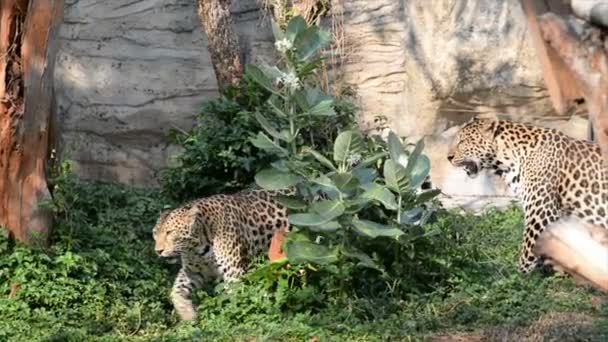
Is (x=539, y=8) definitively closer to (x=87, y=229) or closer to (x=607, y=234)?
(x=607, y=234)

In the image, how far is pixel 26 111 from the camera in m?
10.2

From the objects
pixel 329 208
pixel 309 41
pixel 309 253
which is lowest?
pixel 309 253

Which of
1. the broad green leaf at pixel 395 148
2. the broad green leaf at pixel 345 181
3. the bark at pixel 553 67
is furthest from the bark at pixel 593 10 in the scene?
the broad green leaf at pixel 395 148

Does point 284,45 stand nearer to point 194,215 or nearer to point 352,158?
point 352,158

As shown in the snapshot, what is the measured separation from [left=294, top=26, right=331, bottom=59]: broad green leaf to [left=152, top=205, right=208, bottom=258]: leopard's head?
1.74 meters

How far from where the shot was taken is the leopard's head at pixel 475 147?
12242 mm

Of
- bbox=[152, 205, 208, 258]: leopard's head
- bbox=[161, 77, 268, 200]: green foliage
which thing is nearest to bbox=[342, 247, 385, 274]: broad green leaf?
bbox=[152, 205, 208, 258]: leopard's head

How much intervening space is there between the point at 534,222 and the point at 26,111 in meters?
4.60

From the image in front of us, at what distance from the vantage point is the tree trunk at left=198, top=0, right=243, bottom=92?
14.2m

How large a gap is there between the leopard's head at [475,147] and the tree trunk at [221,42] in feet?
9.58

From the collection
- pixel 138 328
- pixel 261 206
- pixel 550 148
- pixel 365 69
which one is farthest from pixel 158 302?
pixel 365 69

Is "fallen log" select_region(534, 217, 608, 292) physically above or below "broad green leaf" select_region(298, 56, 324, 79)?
above

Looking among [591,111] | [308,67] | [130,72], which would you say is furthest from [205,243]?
[591,111]

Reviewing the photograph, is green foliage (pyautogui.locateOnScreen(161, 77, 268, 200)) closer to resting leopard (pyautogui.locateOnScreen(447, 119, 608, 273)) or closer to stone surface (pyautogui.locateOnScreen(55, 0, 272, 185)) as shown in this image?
resting leopard (pyautogui.locateOnScreen(447, 119, 608, 273))
